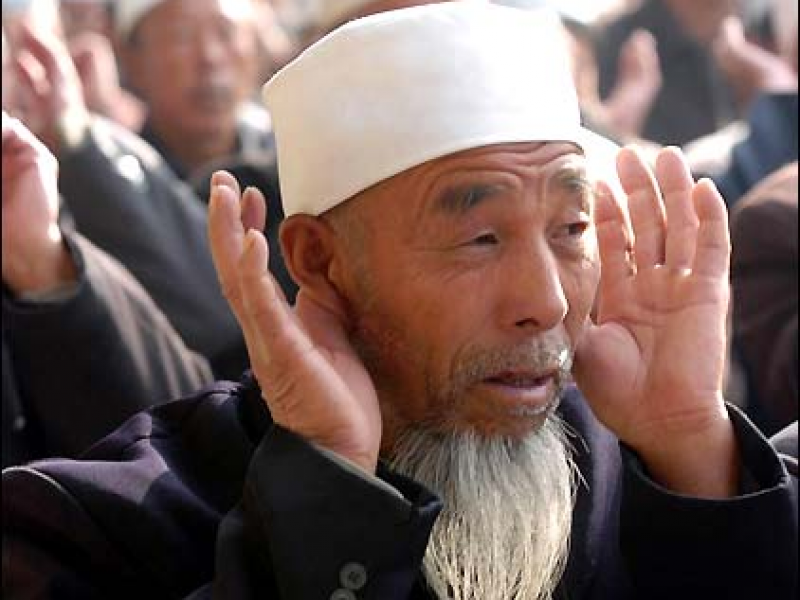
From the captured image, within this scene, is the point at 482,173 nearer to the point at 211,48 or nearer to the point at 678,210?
the point at 678,210

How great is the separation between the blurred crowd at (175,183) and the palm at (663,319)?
1.32 metres

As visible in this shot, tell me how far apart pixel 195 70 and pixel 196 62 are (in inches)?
1.2

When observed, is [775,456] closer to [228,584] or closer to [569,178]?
[569,178]

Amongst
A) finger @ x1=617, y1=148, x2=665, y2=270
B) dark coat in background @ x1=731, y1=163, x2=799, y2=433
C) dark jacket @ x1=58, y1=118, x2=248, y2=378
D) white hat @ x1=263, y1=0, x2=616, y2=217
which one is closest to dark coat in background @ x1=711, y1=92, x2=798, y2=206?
dark coat in background @ x1=731, y1=163, x2=799, y2=433

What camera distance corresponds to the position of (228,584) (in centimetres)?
276

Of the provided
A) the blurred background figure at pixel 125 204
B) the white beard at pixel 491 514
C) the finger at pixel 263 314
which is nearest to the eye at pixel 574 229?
the white beard at pixel 491 514

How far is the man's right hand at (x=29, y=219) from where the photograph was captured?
4.01m

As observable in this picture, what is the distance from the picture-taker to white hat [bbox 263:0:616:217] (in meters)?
2.98

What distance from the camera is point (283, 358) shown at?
2777 millimetres

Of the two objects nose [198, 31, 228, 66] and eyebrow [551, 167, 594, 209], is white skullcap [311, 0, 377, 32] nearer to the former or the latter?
nose [198, 31, 228, 66]

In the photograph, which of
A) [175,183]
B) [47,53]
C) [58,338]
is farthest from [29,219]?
[175,183]

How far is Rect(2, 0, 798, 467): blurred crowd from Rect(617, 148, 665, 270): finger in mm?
1322

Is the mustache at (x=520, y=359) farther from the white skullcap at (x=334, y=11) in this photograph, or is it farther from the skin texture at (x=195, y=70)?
the skin texture at (x=195, y=70)

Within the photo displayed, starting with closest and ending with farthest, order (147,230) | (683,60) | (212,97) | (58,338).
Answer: (58,338)
(147,230)
(212,97)
(683,60)
